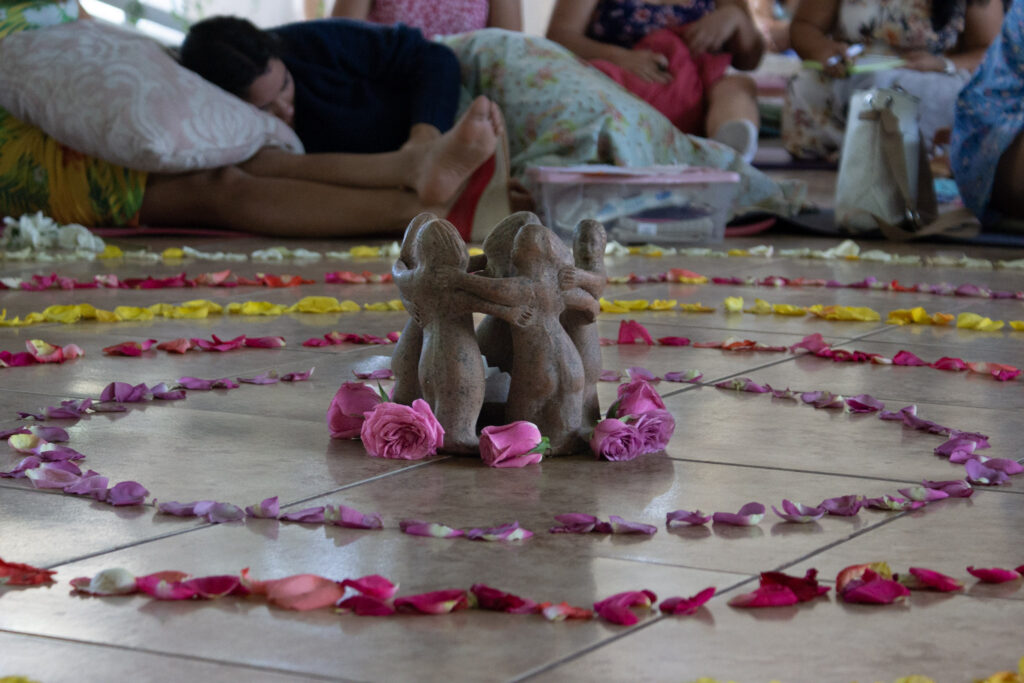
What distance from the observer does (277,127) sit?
142 inches

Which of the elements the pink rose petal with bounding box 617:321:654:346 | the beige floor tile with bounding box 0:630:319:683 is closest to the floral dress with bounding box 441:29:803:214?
the pink rose petal with bounding box 617:321:654:346

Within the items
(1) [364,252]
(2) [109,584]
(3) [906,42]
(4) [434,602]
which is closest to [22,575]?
(2) [109,584]

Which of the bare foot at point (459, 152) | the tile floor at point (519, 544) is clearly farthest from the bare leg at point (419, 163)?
the tile floor at point (519, 544)

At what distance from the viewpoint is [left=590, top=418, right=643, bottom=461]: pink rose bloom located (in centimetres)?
122

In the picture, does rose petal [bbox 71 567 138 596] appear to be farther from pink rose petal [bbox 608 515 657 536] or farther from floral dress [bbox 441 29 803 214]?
floral dress [bbox 441 29 803 214]

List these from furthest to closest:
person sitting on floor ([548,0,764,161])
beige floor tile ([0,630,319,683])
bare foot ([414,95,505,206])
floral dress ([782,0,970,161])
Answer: floral dress ([782,0,970,161]) < person sitting on floor ([548,0,764,161]) < bare foot ([414,95,505,206]) < beige floor tile ([0,630,319,683])

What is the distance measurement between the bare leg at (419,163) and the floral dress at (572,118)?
0.41 meters

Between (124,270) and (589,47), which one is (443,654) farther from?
(589,47)

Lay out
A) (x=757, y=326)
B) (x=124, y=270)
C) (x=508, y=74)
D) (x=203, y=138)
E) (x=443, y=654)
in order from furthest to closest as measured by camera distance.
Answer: (x=508, y=74) < (x=203, y=138) < (x=124, y=270) < (x=757, y=326) < (x=443, y=654)

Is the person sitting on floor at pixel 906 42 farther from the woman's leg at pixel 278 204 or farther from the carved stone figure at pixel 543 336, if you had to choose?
the carved stone figure at pixel 543 336

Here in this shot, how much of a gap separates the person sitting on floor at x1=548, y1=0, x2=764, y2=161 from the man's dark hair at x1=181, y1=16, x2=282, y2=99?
1166 mm

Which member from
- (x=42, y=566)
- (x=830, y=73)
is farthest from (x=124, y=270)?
(x=830, y=73)

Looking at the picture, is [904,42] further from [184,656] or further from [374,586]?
[184,656]

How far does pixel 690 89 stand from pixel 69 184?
1.97 m
